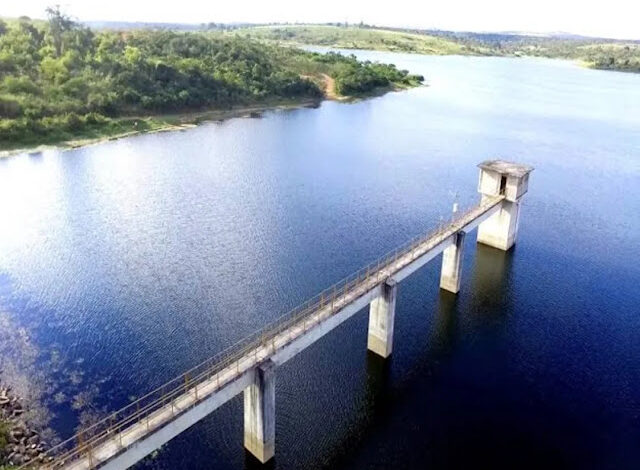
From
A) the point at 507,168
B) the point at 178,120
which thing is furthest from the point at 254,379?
the point at 178,120

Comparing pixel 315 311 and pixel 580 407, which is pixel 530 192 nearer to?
pixel 580 407

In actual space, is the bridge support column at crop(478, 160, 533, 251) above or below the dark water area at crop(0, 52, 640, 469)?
above

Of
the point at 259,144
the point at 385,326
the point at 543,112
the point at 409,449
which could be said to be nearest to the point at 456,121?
the point at 543,112

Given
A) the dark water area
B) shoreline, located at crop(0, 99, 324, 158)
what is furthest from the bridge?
shoreline, located at crop(0, 99, 324, 158)

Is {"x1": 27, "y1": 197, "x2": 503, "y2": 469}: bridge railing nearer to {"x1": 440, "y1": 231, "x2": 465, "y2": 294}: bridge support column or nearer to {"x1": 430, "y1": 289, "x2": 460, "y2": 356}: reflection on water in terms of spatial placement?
{"x1": 440, "y1": 231, "x2": 465, "y2": 294}: bridge support column

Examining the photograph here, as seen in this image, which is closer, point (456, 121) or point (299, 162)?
point (299, 162)

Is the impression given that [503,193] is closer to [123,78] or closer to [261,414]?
[261,414]
